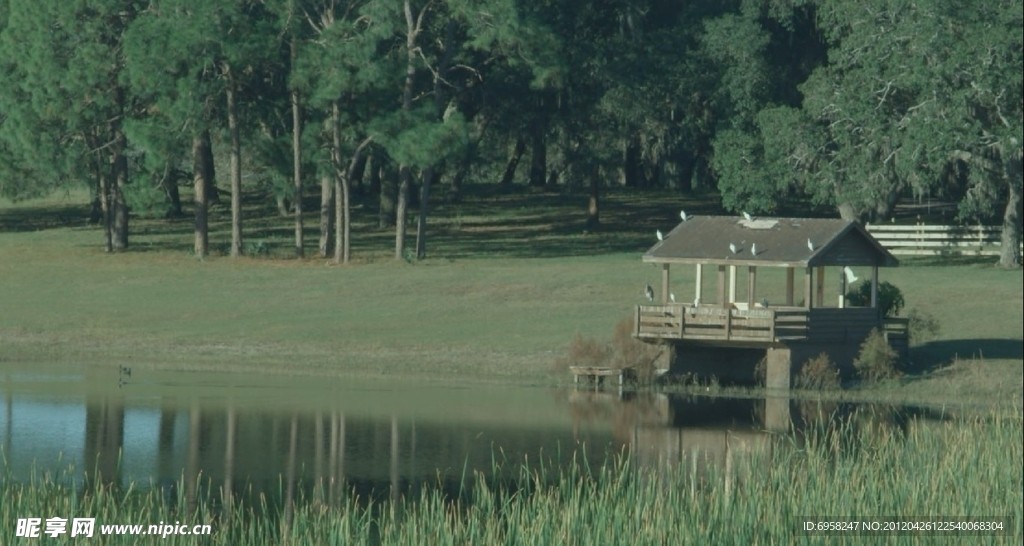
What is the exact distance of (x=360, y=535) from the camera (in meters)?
17.0

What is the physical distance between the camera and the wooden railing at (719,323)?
38.2 m

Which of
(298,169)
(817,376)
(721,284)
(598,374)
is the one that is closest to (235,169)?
(298,169)

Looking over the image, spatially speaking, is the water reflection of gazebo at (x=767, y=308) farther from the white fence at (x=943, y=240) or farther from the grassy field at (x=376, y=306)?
the white fence at (x=943, y=240)

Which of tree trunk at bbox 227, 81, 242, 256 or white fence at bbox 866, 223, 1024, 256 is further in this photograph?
white fence at bbox 866, 223, 1024, 256

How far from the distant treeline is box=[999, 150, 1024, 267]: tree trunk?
3.8 inches

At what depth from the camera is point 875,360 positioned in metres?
39.1

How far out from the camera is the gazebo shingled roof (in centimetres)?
4034

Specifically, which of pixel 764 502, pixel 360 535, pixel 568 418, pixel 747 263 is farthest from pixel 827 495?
pixel 747 263

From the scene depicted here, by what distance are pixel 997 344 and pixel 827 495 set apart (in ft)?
86.8

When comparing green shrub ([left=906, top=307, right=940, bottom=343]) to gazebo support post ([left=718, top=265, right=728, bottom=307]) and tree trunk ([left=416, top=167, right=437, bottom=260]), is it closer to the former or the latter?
gazebo support post ([left=718, top=265, right=728, bottom=307])

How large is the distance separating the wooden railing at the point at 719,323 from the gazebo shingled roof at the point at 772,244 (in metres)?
1.73

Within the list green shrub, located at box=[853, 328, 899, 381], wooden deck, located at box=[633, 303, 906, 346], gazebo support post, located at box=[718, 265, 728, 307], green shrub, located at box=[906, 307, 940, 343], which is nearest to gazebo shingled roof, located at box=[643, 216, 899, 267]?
gazebo support post, located at box=[718, 265, 728, 307]

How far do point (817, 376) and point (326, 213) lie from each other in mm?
29676

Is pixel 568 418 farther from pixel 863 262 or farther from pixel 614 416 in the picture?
pixel 863 262
